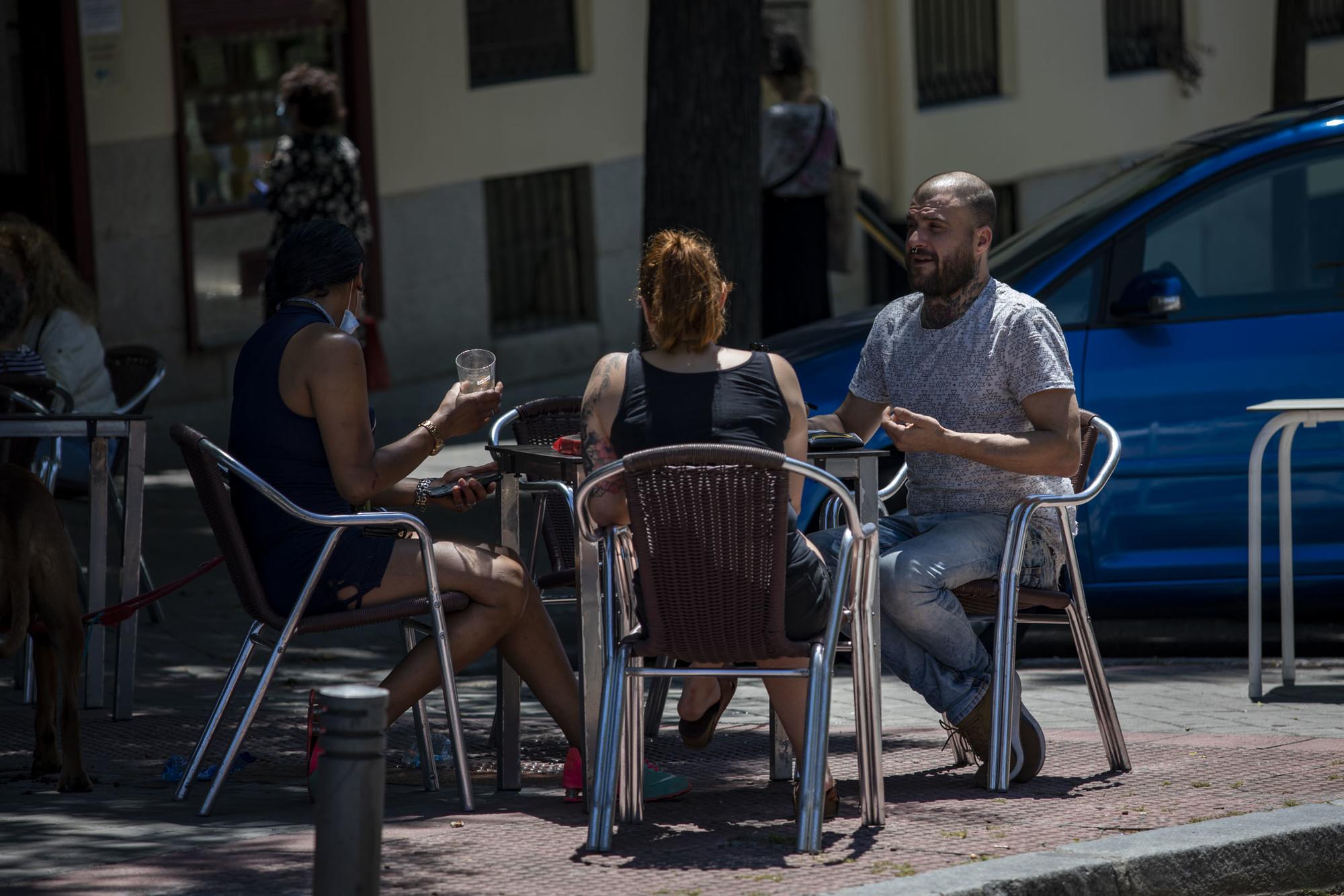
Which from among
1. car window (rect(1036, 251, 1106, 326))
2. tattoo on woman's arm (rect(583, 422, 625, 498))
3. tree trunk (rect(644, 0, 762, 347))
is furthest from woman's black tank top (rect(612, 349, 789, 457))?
tree trunk (rect(644, 0, 762, 347))

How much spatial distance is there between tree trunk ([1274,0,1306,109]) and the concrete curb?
7719 mm

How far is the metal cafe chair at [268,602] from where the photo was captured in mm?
5047

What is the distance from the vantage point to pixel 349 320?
18.3ft

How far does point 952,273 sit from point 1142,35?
1519cm

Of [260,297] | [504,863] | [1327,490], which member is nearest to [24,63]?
[260,297]

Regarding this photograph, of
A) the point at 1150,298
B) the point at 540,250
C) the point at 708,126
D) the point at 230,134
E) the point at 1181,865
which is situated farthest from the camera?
the point at 540,250

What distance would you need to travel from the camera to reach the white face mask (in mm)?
5465

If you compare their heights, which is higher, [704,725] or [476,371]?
[476,371]

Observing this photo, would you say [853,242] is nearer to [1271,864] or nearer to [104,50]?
[104,50]

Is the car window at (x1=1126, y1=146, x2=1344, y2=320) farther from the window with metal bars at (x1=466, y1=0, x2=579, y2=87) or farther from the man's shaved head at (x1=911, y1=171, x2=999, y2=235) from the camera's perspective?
the window with metal bars at (x1=466, y1=0, x2=579, y2=87)

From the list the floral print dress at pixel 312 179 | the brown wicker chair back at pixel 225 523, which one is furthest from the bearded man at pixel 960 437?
the floral print dress at pixel 312 179

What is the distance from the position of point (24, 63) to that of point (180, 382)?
6.76 feet

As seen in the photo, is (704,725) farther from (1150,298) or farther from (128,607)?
(1150,298)

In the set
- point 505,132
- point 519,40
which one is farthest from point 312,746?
point 519,40
